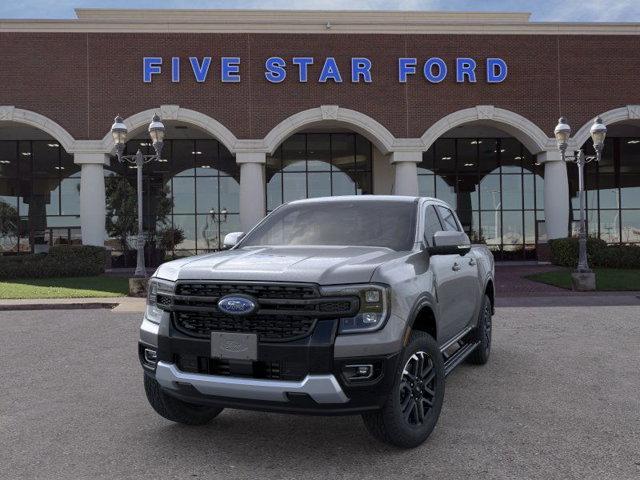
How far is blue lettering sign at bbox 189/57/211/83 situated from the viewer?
23.1 m

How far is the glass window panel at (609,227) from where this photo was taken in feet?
101

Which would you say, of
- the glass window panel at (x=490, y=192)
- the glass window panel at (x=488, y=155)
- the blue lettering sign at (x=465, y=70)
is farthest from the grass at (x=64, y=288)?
the glass window panel at (x=488, y=155)

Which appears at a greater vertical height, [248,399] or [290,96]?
[290,96]

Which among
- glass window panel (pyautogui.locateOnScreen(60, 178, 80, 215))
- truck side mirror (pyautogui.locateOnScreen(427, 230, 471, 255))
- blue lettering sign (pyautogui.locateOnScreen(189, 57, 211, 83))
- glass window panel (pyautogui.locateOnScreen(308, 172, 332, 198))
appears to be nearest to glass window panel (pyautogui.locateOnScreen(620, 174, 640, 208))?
glass window panel (pyautogui.locateOnScreen(308, 172, 332, 198))

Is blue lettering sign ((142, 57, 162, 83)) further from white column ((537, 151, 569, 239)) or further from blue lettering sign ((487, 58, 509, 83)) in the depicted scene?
white column ((537, 151, 569, 239))

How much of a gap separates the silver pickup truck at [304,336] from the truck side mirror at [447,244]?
0.01 metres

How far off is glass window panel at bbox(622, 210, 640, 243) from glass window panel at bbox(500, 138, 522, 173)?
7033 mm

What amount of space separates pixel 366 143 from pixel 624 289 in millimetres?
15888

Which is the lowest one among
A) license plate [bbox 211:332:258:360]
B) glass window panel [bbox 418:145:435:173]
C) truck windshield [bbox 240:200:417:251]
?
license plate [bbox 211:332:258:360]

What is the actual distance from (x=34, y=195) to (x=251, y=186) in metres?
13.6

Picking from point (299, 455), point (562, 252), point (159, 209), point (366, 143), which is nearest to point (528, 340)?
point (299, 455)

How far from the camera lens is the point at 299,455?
12.9 ft

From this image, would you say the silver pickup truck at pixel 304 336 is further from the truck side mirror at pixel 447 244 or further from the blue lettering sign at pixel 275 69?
the blue lettering sign at pixel 275 69

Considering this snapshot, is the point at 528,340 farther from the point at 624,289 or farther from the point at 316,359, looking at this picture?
the point at 624,289
